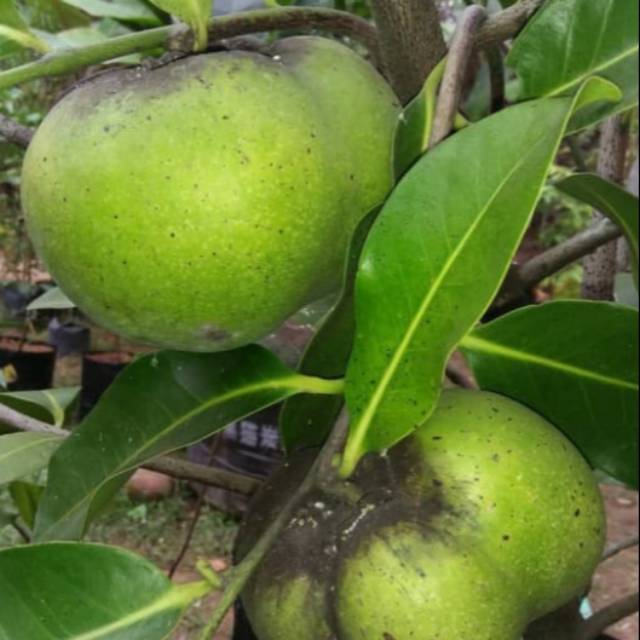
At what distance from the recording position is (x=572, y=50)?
605 mm

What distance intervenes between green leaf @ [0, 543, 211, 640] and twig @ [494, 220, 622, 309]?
1.40ft

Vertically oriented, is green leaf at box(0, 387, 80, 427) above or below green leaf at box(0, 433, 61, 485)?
below

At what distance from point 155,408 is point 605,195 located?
0.33 meters

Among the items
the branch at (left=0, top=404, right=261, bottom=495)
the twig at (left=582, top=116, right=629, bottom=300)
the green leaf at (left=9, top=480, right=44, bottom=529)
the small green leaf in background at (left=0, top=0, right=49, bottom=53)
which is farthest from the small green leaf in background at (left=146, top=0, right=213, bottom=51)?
the green leaf at (left=9, top=480, right=44, bottom=529)

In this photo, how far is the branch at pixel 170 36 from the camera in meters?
0.59

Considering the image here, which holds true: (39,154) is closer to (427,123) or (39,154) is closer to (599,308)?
(427,123)

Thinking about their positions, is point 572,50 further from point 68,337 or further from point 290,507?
point 68,337

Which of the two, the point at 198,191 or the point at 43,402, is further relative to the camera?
the point at 43,402

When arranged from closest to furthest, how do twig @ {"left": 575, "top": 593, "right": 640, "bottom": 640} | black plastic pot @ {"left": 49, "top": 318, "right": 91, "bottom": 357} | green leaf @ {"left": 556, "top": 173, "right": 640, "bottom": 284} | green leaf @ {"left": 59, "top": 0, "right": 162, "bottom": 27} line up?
green leaf @ {"left": 556, "top": 173, "right": 640, "bottom": 284}, green leaf @ {"left": 59, "top": 0, "right": 162, "bottom": 27}, twig @ {"left": 575, "top": 593, "right": 640, "bottom": 640}, black plastic pot @ {"left": 49, "top": 318, "right": 91, "bottom": 357}

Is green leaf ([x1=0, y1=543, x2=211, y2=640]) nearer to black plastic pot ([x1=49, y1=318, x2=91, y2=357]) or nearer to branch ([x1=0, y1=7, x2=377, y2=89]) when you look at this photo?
branch ([x1=0, y1=7, x2=377, y2=89])

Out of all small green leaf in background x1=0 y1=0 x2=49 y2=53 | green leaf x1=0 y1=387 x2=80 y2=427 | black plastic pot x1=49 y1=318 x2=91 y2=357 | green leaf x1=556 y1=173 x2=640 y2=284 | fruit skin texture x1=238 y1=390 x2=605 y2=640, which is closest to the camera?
green leaf x1=556 y1=173 x2=640 y2=284

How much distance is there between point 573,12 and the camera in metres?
0.60

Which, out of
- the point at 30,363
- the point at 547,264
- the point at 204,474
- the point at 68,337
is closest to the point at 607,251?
the point at 547,264

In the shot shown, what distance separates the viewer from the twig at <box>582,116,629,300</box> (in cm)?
102
